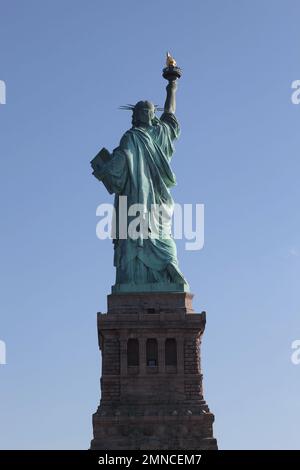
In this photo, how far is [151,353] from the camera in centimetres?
5556

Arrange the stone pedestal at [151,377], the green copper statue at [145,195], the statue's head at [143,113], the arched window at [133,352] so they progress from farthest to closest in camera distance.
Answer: the statue's head at [143,113] < the green copper statue at [145,195] < the arched window at [133,352] < the stone pedestal at [151,377]

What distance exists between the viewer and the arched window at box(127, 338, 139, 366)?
55.3 m

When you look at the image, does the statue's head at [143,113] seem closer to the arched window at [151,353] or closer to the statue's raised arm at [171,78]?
the statue's raised arm at [171,78]

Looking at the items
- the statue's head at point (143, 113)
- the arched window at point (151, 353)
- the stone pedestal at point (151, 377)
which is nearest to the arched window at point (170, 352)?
the stone pedestal at point (151, 377)

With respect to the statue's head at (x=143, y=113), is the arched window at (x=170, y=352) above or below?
below

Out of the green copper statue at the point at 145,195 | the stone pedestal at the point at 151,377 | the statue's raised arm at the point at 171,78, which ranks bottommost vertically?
the stone pedestal at the point at 151,377

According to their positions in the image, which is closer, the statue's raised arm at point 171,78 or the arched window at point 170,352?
the arched window at point 170,352

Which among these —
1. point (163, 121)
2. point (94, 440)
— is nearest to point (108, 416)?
point (94, 440)

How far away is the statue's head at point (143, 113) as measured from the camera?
60406 mm

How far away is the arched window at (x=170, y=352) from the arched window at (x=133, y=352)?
1345 mm

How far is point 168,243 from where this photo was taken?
58.0 metres

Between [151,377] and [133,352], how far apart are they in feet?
4.68
